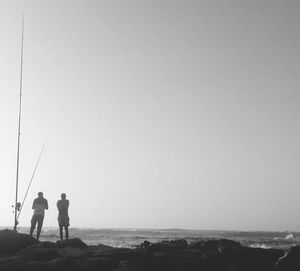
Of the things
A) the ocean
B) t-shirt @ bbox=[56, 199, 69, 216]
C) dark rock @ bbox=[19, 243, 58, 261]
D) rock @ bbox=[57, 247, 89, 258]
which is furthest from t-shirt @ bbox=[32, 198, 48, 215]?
the ocean

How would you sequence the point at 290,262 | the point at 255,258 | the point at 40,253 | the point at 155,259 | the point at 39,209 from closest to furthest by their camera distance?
1. the point at 290,262
2. the point at 155,259
3. the point at 255,258
4. the point at 40,253
5. the point at 39,209

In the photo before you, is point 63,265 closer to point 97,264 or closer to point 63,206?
point 97,264

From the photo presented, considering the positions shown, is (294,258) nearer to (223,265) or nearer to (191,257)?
(223,265)

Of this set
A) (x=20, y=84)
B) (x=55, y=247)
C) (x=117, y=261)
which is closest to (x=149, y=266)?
(x=117, y=261)

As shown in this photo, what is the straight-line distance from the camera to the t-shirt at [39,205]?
16.3 meters

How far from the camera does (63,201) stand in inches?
664

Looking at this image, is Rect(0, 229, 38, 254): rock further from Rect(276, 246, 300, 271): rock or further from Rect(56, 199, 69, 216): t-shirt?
Rect(276, 246, 300, 271): rock

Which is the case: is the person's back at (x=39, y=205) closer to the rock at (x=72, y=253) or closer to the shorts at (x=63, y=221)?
the shorts at (x=63, y=221)

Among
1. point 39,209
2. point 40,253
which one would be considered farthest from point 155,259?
point 39,209

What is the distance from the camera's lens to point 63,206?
55.2 feet

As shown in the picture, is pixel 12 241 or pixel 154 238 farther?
pixel 154 238

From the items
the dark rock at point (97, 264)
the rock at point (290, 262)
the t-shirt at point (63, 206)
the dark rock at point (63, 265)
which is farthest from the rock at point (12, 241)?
the rock at point (290, 262)

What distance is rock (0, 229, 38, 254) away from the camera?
13.1 metres

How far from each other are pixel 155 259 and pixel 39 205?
25.6 ft
